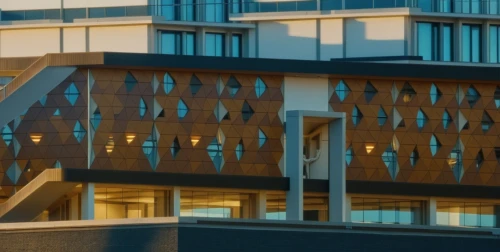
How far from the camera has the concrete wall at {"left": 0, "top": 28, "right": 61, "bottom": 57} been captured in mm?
89312

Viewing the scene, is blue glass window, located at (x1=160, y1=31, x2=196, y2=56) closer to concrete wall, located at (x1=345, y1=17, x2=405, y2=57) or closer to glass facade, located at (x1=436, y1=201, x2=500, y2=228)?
concrete wall, located at (x1=345, y1=17, x2=405, y2=57)

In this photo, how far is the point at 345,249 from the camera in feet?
220

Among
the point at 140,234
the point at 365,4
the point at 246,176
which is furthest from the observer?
the point at 365,4

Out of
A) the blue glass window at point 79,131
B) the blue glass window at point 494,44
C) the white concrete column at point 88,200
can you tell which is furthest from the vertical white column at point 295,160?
the blue glass window at point 494,44

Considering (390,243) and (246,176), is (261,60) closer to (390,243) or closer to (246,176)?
(246,176)

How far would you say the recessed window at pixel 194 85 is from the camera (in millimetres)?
78500

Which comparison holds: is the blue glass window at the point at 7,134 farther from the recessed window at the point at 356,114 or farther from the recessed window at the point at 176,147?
the recessed window at the point at 356,114

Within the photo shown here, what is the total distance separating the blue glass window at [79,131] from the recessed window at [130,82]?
111 inches

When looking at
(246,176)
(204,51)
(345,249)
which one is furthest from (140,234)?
(204,51)

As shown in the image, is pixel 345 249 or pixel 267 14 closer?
pixel 345 249

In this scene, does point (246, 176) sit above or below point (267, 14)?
below

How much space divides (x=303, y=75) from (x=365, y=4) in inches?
382

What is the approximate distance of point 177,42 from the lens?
88.6 meters

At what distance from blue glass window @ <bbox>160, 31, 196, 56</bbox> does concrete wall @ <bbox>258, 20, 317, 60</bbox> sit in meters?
Result: 3.67
